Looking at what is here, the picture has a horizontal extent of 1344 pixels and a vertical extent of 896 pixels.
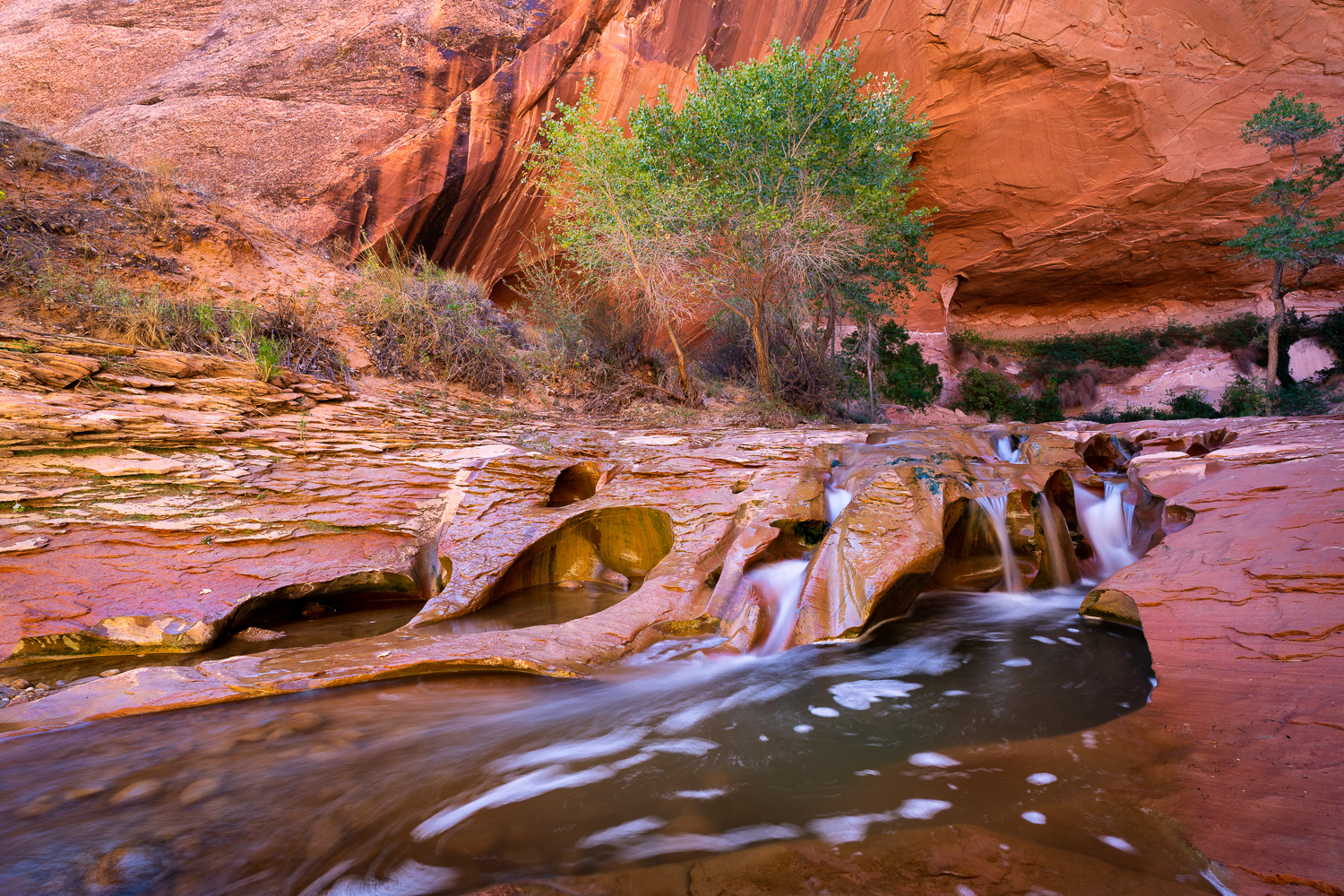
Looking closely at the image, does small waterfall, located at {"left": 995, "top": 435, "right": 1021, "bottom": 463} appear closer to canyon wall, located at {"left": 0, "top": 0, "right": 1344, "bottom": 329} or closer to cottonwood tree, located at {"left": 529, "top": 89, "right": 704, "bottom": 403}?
cottonwood tree, located at {"left": 529, "top": 89, "right": 704, "bottom": 403}

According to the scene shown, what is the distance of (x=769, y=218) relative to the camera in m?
10.3

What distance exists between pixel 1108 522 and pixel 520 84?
57.2ft

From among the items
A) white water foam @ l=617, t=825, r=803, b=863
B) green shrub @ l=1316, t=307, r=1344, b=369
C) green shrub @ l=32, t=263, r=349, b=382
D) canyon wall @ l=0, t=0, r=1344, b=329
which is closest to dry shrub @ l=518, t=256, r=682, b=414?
green shrub @ l=32, t=263, r=349, b=382

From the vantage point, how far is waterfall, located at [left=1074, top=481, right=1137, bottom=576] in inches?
232

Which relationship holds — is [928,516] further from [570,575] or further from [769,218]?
[769,218]

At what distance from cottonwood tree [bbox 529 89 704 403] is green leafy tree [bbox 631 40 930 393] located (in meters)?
0.38

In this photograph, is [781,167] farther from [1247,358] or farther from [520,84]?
[1247,358]

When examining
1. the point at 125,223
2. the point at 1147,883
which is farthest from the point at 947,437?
the point at 125,223

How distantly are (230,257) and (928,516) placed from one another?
1153 centimetres

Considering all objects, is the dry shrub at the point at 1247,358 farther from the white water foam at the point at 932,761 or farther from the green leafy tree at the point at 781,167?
the white water foam at the point at 932,761

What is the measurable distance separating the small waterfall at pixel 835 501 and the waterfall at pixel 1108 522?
2803 millimetres

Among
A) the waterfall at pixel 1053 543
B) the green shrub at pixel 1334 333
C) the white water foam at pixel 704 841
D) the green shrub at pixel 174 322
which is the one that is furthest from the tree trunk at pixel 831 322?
the green shrub at pixel 1334 333

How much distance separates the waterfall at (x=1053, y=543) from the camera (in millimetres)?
5664

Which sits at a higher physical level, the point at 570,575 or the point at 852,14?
the point at 852,14
